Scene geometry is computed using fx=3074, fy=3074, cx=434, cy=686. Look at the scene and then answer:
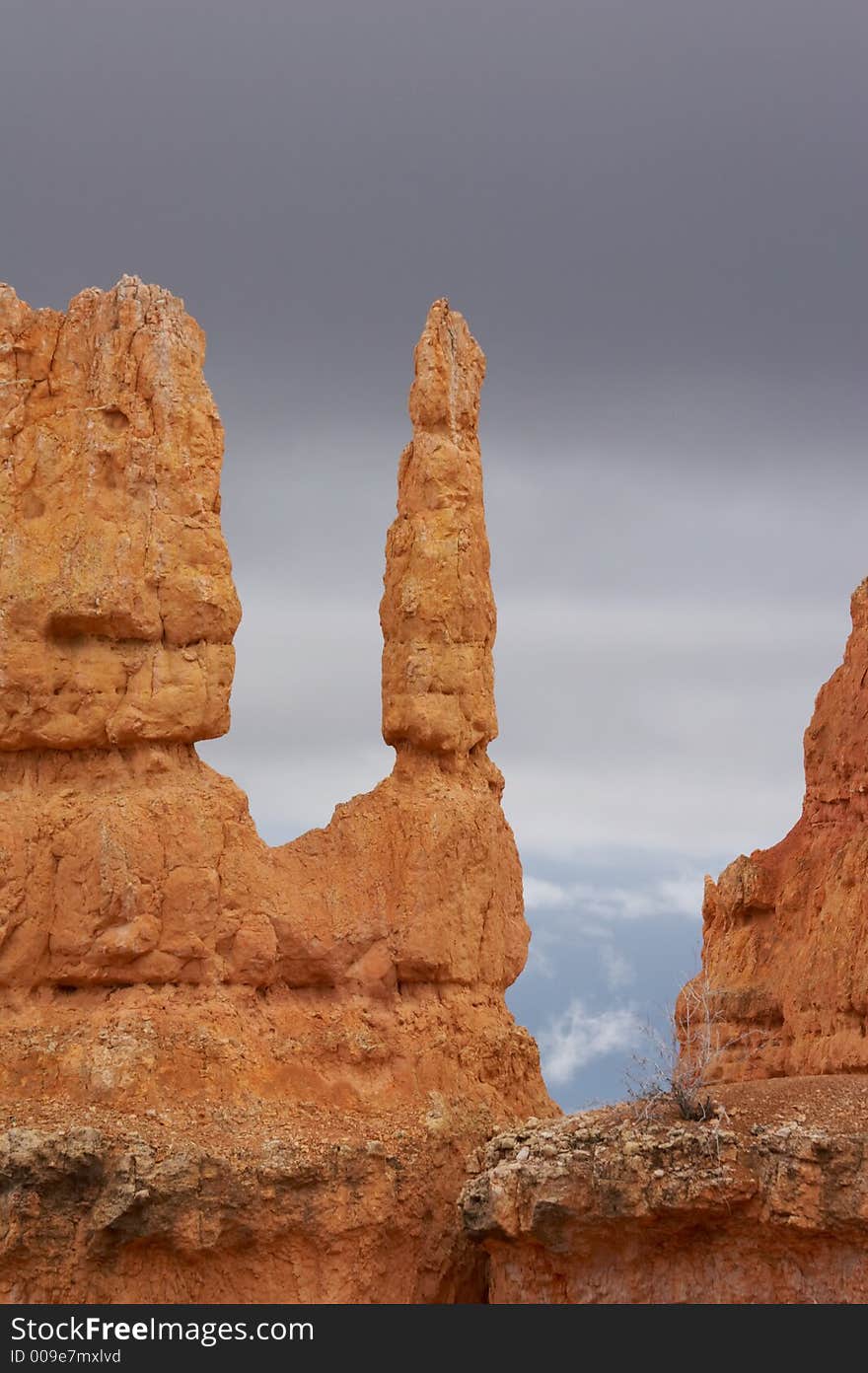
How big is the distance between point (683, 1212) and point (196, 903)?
6588mm

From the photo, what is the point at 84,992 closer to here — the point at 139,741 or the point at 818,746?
the point at 139,741

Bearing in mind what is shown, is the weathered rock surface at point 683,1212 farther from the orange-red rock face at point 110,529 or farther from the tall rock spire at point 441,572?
the orange-red rock face at point 110,529

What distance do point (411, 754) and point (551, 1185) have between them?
593 centimetres

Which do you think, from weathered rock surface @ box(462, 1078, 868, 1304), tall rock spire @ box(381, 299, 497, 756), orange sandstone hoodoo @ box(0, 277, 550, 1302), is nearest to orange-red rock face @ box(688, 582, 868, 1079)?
orange sandstone hoodoo @ box(0, 277, 550, 1302)

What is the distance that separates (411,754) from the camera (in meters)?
38.0

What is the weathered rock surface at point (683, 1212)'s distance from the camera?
3462 cm

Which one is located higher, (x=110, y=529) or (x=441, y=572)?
(x=441, y=572)

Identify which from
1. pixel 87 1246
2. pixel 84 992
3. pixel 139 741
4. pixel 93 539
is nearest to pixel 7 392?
pixel 93 539

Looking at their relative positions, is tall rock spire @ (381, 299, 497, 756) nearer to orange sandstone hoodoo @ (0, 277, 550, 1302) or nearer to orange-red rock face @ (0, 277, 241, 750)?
orange sandstone hoodoo @ (0, 277, 550, 1302)

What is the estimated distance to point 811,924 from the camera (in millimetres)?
44656

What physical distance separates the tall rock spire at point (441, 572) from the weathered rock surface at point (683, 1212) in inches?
215

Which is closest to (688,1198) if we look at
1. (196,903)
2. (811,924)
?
(196,903)

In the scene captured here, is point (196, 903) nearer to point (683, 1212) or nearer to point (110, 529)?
point (110, 529)

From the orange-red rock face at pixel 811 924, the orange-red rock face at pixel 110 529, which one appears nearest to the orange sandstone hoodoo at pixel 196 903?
the orange-red rock face at pixel 110 529
